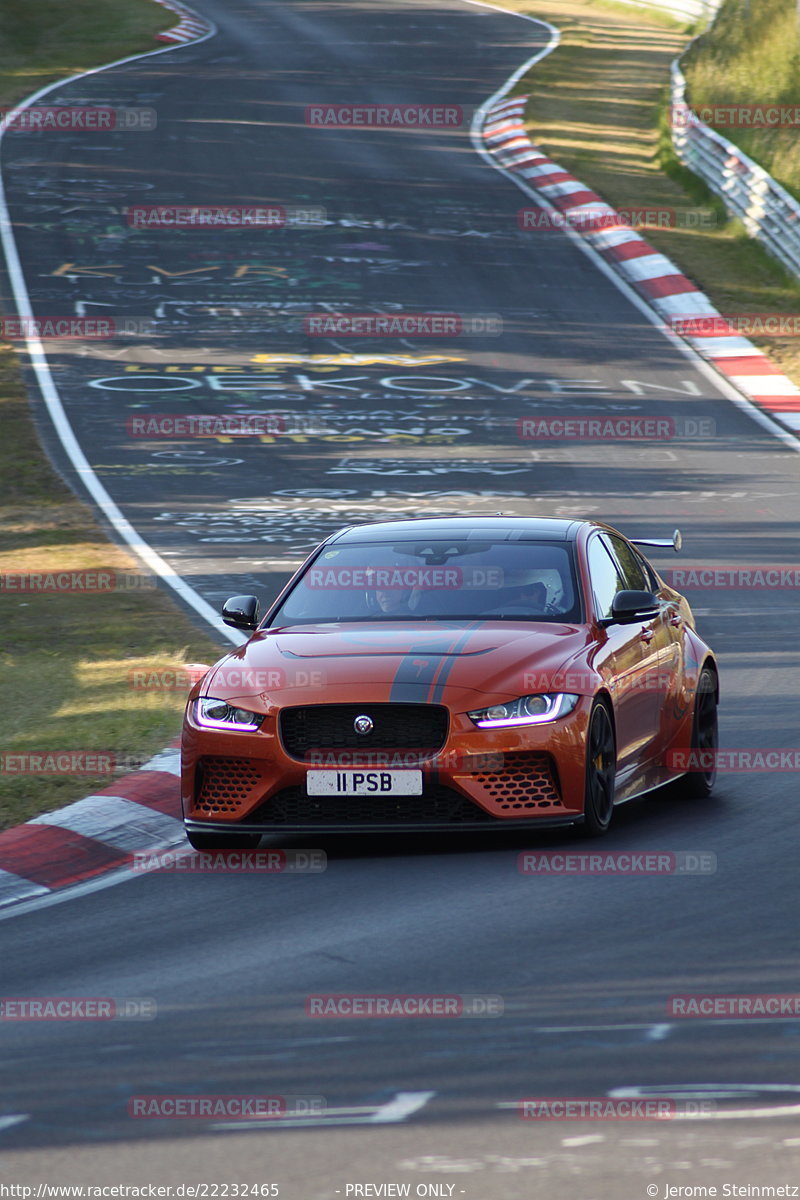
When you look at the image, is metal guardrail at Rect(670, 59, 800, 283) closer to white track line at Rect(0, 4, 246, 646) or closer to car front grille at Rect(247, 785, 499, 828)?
white track line at Rect(0, 4, 246, 646)

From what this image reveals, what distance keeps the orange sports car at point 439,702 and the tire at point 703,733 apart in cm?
4

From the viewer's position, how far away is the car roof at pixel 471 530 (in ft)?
33.9

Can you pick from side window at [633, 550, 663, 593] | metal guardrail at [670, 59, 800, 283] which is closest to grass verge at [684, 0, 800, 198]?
metal guardrail at [670, 59, 800, 283]

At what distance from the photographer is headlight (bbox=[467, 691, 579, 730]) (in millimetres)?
8812

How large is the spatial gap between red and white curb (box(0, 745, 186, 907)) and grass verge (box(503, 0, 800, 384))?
53.0 feet

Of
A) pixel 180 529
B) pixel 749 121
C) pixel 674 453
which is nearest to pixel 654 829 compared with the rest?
pixel 180 529

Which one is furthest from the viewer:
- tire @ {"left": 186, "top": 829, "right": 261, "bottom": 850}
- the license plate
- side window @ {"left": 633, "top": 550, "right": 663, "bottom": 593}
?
side window @ {"left": 633, "top": 550, "right": 663, "bottom": 593}

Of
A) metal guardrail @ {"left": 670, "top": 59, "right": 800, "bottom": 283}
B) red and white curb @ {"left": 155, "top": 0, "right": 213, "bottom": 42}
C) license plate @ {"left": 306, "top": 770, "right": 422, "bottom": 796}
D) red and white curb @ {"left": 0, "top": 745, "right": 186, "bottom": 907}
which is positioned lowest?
red and white curb @ {"left": 155, "top": 0, "right": 213, "bottom": 42}

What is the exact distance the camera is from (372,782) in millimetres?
8766

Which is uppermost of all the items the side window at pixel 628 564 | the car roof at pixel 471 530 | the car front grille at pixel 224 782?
the car roof at pixel 471 530

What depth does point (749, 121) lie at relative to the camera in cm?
3647

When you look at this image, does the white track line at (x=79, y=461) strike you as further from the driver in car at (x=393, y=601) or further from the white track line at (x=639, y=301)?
the white track line at (x=639, y=301)

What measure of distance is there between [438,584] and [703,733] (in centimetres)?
177

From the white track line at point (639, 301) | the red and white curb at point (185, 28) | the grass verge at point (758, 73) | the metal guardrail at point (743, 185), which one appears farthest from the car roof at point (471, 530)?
the red and white curb at point (185, 28)
